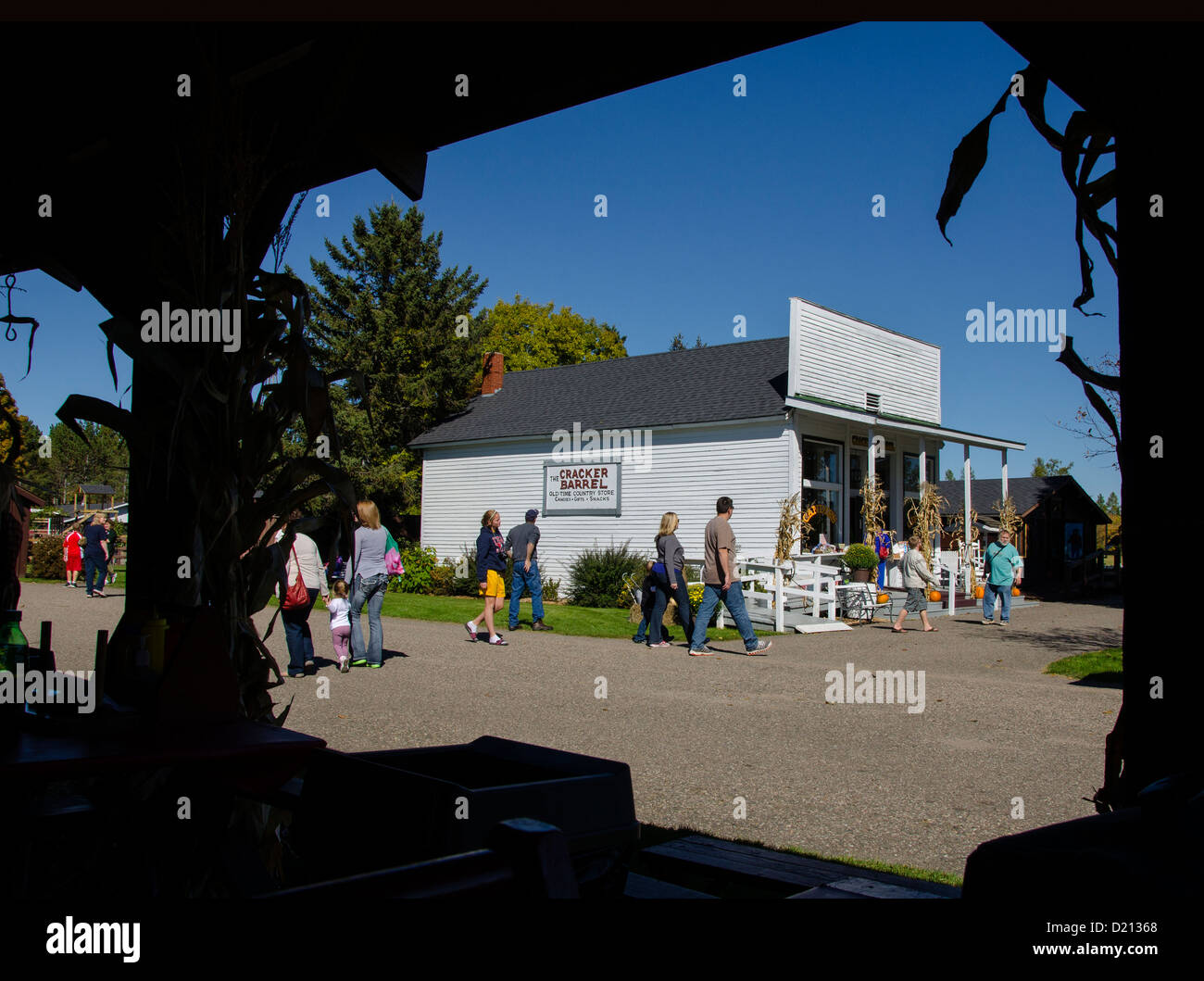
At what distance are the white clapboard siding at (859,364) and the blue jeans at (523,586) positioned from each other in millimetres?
9180

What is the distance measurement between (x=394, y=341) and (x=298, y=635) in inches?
965

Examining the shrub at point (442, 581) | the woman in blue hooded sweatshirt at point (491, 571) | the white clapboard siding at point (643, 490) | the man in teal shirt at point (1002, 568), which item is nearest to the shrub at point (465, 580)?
the shrub at point (442, 581)

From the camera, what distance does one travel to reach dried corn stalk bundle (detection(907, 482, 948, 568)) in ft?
72.9

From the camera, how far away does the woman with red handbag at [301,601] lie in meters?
9.57

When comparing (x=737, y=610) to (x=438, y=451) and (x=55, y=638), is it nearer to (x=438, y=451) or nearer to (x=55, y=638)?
(x=55, y=638)

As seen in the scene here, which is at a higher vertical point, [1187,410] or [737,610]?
[1187,410]

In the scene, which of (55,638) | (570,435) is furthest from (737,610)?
(570,435)

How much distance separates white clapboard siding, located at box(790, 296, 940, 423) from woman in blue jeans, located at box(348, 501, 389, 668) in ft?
43.3

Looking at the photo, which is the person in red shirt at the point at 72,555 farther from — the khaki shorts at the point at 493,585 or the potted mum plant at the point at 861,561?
the potted mum plant at the point at 861,561

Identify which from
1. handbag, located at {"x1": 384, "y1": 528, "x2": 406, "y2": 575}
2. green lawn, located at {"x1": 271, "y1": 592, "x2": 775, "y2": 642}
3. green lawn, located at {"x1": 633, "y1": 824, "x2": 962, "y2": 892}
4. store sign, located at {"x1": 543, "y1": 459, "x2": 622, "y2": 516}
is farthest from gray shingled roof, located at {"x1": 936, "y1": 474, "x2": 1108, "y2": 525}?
green lawn, located at {"x1": 633, "y1": 824, "x2": 962, "y2": 892}

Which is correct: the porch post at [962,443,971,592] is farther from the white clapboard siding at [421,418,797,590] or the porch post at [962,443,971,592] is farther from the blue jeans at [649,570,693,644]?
the blue jeans at [649,570,693,644]

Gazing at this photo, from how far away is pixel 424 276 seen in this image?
113 feet

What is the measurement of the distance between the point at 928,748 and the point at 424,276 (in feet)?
99.9

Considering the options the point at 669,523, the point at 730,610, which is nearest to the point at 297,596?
the point at 669,523
